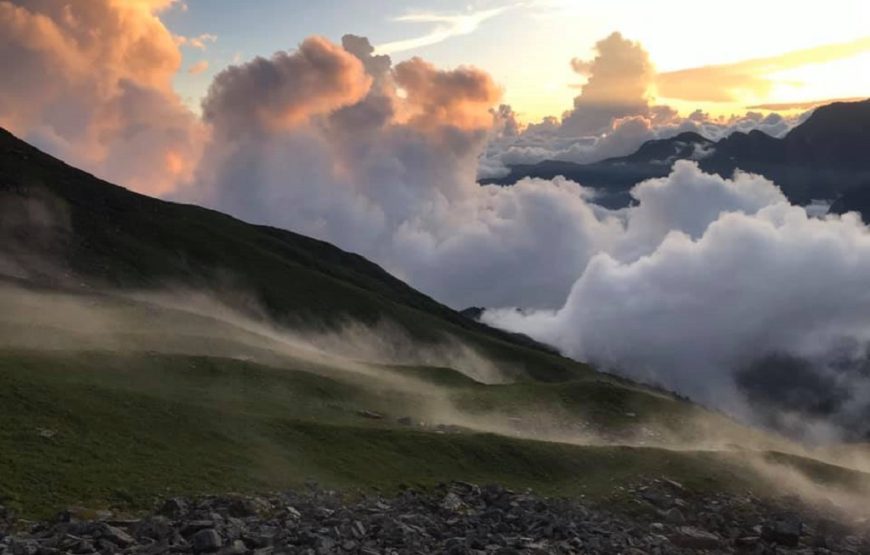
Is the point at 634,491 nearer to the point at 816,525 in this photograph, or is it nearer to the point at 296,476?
the point at 816,525

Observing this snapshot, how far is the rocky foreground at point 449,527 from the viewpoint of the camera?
87.8ft

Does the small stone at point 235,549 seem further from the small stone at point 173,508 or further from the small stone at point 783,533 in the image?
the small stone at point 783,533

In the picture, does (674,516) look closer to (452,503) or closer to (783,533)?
(783,533)

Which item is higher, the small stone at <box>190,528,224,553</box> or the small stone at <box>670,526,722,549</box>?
the small stone at <box>670,526,722,549</box>

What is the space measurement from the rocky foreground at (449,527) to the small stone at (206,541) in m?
0.04

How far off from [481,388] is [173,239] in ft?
365

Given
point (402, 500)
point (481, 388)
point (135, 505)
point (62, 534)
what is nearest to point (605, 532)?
point (402, 500)

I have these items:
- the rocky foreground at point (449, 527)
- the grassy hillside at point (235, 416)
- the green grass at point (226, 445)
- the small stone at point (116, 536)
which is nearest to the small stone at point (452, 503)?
the rocky foreground at point (449, 527)

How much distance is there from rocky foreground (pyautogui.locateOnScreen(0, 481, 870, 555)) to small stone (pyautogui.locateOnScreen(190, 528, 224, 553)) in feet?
0.13

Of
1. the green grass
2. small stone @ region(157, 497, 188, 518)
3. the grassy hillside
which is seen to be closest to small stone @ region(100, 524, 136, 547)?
small stone @ region(157, 497, 188, 518)

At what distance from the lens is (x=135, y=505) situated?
Answer: 3228 cm

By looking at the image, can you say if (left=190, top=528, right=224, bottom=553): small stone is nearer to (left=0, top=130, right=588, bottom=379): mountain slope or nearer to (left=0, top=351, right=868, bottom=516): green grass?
(left=0, top=351, right=868, bottom=516): green grass

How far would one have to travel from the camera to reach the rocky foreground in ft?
87.8

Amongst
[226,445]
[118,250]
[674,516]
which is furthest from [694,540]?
[118,250]
